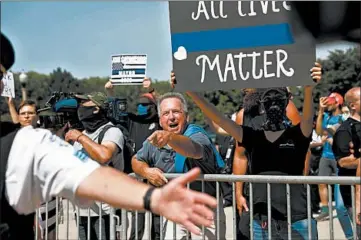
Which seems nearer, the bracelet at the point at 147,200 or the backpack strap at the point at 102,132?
the bracelet at the point at 147,200

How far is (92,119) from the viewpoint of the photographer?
528 cm

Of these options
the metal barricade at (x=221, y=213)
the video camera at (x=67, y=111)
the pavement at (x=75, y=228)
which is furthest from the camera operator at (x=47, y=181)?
Answer: the video camera at (x=67, y=111)

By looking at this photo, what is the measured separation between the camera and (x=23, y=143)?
2.21 m

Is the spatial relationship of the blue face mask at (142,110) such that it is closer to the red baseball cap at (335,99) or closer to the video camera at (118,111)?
the video camera at (118,111)

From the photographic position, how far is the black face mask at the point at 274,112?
4465 mm

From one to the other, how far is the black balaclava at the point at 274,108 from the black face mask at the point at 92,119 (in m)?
1.41

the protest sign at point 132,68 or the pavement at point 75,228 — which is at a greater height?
the protest sign at point 132,68

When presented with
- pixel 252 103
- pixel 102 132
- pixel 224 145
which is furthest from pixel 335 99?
pixel 102 132

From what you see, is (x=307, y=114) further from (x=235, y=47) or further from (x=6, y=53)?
(x=6, y=53)

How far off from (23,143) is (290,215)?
248 cm

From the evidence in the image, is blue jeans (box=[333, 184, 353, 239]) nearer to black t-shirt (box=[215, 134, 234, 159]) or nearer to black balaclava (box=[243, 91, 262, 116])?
black balaclava (box=[243, 91, 262, 116])

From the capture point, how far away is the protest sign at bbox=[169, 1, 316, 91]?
162 inches

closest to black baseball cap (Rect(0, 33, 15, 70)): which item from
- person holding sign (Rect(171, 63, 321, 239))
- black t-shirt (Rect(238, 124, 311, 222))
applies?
person holding sign (Rect(171, 63, 321, 239))

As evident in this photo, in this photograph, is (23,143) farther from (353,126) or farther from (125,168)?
(353,126)
